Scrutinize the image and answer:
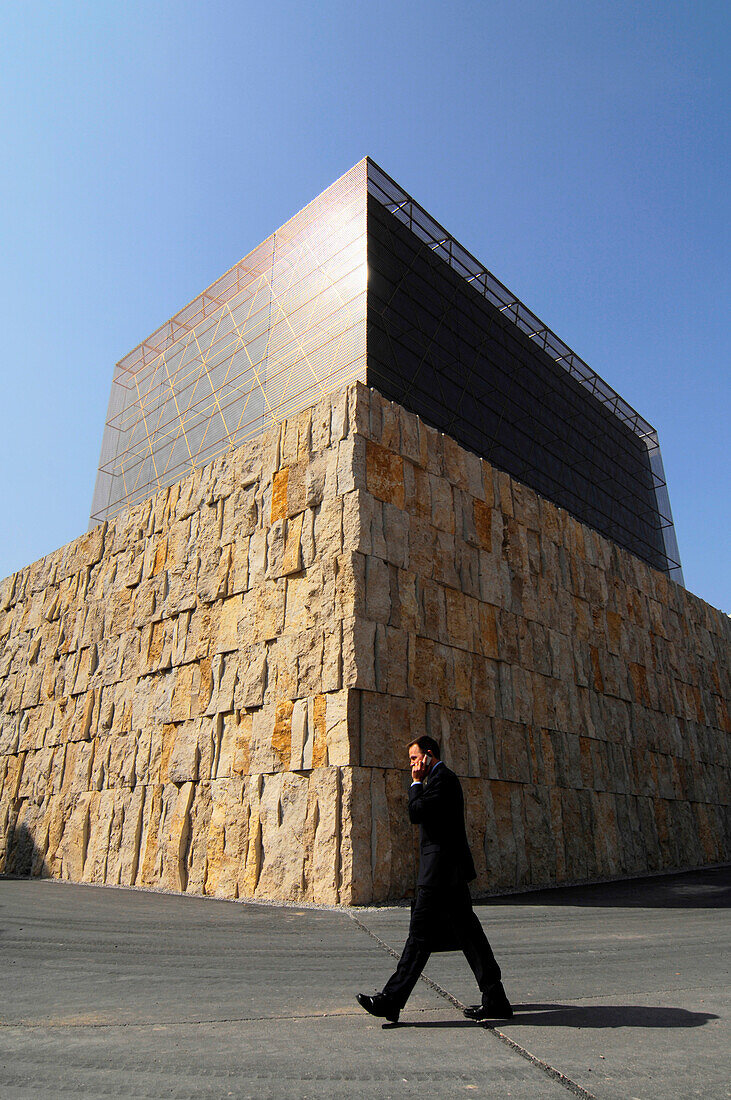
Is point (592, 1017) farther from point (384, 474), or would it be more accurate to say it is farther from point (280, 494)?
point (280, 494)

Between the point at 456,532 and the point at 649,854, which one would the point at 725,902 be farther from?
the point at 456,532

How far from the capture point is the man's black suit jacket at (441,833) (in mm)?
3518

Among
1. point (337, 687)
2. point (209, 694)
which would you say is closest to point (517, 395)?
point (209, 694)

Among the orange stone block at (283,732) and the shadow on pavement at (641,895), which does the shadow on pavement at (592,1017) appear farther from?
the orange stone block at (283,732)

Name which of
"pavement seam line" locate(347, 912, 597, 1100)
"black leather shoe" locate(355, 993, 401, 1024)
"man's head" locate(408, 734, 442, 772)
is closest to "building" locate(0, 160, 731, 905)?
"pavement seam line" locate(347, 912, 597, 1100)

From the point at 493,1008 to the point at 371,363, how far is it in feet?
48.3

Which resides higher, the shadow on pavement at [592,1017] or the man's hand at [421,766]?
the man's hand at [421,766]

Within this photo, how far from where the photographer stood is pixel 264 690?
32.2ft

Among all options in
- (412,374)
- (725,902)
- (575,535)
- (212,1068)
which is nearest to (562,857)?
(725,902)

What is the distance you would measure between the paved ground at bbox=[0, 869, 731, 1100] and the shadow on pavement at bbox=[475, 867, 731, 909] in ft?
5.90

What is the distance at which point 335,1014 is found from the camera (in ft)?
11.3

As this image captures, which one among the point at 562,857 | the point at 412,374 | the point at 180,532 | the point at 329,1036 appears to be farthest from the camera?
the point at 412,374

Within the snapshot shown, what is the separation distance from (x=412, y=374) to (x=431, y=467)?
7.25 metres

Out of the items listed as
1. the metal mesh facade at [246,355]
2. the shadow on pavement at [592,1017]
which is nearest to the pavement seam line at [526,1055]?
the shadow on pavement at [592,1017]
